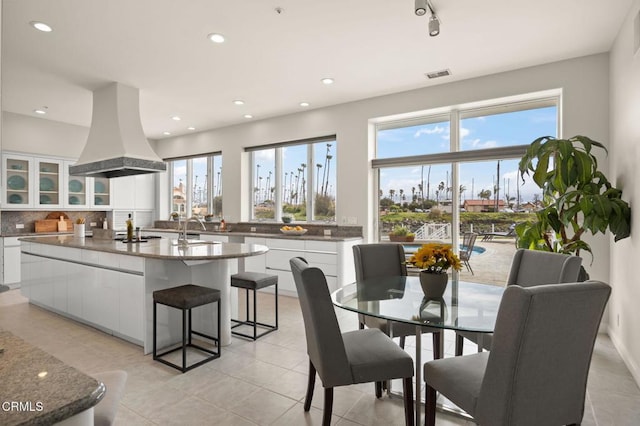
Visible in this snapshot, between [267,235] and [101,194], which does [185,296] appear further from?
[101,194]

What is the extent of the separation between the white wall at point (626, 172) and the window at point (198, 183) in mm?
5989

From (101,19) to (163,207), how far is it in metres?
5.48

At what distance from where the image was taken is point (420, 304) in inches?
80.8

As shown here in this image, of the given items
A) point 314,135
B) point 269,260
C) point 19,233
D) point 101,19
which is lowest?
point 269,260

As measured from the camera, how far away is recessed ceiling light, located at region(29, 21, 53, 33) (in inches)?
120

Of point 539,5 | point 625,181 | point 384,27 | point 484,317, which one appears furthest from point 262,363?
point 539,5

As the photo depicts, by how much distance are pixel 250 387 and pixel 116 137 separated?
3490 mm

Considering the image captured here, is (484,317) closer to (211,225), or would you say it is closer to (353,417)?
(353,417)

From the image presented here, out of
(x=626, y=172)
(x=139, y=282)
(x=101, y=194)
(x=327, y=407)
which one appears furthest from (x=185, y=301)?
(x=101, y=194)

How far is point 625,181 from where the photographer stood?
2.94 m

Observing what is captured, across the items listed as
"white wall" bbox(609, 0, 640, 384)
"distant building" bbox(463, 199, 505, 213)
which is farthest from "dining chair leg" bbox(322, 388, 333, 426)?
"distant building" bbox(463, 199, 505, 213)

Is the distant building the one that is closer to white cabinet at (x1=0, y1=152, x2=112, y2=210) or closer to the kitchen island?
the kitchen island

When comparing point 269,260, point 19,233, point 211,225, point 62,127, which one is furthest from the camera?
point 211,225

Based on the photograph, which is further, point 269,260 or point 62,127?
point 62,127
